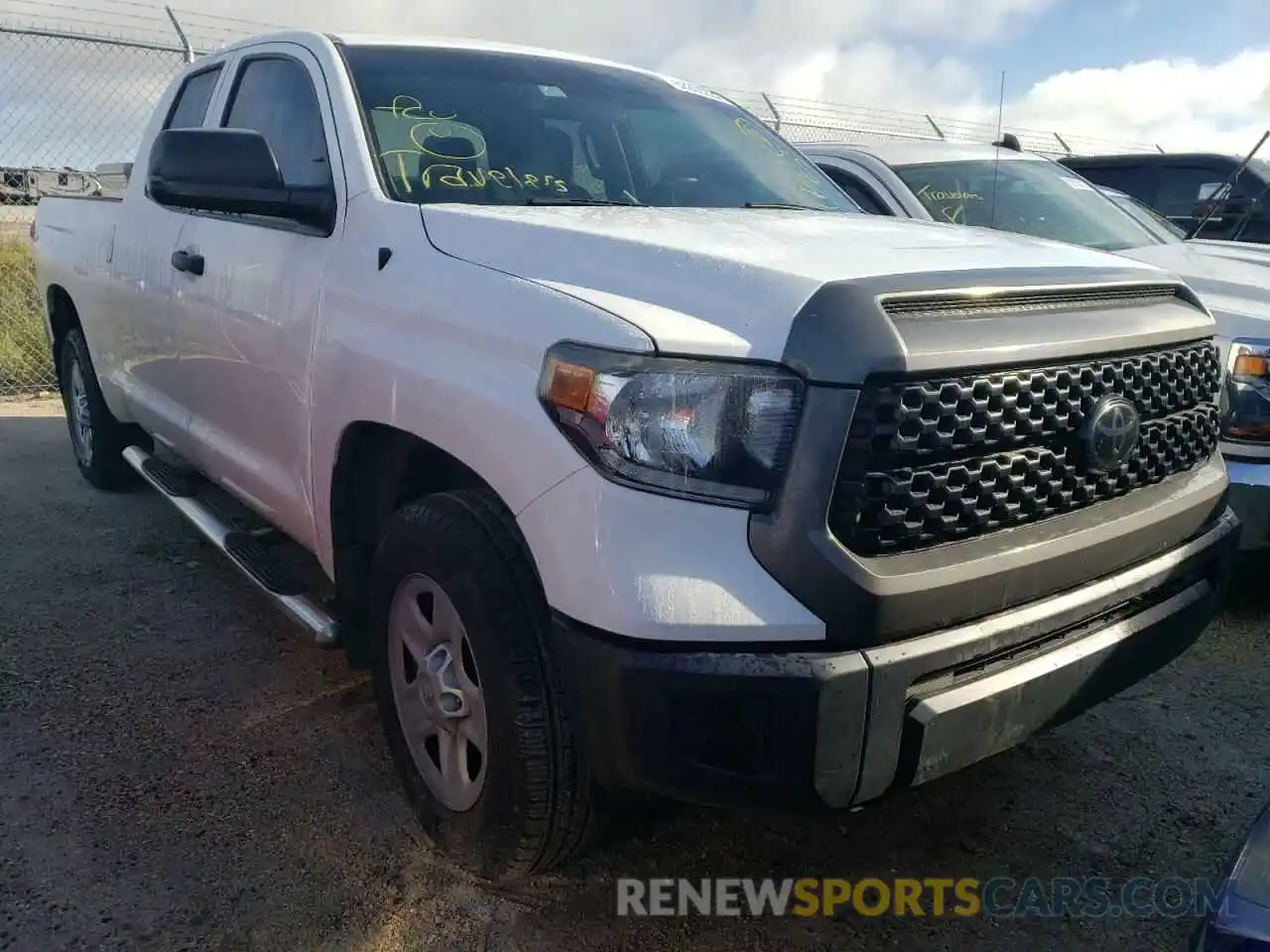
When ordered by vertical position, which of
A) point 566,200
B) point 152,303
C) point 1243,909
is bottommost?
point 1243,909

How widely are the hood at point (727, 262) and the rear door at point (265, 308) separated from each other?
0.59 m

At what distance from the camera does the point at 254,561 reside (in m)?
3.41

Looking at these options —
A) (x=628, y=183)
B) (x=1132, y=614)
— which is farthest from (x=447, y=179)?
(x=1132, y=614)

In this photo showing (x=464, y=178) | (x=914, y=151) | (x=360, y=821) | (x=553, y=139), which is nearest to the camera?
(x=360, y=821)

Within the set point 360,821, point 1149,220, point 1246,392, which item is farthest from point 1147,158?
point 360,821

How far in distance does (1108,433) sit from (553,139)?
1.79 metres

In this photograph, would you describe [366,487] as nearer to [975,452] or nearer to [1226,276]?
[975,452]

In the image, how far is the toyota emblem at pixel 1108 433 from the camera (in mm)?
2131

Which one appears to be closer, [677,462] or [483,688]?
[677,462]

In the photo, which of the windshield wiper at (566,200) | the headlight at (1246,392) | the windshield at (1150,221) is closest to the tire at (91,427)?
the windshield wiper at (566,200)

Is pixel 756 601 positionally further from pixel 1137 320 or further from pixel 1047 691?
pixel 1137 320

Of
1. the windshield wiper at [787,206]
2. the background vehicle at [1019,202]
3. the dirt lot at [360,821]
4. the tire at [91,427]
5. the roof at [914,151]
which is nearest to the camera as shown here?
the dirt lot at [360,821]

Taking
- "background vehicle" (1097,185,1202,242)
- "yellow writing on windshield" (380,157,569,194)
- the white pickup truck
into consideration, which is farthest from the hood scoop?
"background vehicle" (1097,185,1202,242)

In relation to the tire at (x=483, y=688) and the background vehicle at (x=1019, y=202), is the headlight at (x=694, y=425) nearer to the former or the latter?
the tire at (x=483, y=688)
